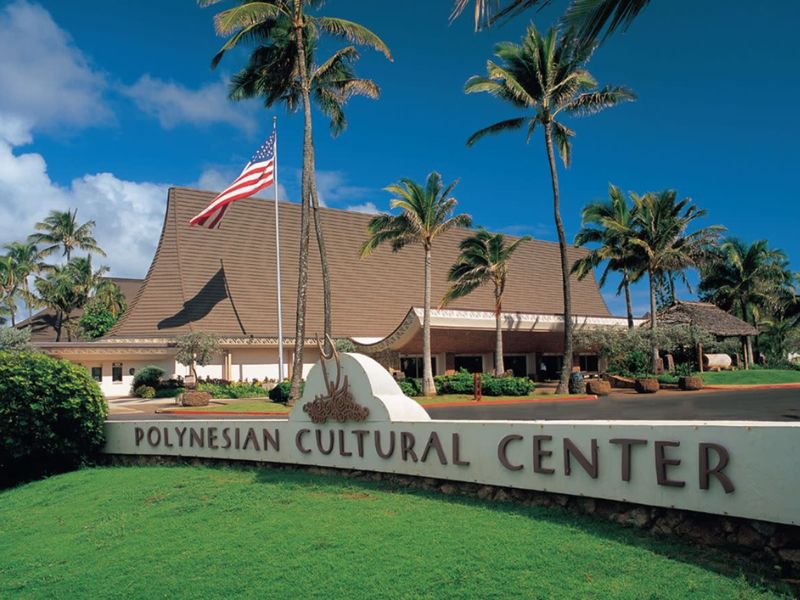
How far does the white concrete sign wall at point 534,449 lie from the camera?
5523 mm

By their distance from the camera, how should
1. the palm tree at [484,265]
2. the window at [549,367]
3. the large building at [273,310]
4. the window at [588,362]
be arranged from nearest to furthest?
the palm tree at [484,265], the large building at [273,310], the window at [549,367], the window at [588,362]

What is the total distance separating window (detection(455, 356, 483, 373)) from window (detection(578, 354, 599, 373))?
10.8 meters

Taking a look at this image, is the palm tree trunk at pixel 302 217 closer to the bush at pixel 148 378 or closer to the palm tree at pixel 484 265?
the palm tree at pixel 484 265

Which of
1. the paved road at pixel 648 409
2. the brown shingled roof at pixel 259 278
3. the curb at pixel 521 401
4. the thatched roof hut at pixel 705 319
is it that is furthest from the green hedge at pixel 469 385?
the thatched roof hut at pixel 705 319

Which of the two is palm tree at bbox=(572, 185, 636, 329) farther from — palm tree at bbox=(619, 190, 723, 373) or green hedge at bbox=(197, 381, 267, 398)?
green hedge at bbox=(197, 381, 267, 398)

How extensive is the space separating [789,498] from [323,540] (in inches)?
170

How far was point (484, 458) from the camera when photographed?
25.8ft

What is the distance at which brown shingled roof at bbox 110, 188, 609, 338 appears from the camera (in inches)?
1490

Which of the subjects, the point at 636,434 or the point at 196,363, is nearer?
the point at 636,434

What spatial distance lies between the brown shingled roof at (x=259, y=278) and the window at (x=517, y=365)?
171 inches

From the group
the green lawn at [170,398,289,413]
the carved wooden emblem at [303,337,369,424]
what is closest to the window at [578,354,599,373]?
the green lawn at [170,398,289,413]

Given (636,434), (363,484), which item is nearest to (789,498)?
(636,434)

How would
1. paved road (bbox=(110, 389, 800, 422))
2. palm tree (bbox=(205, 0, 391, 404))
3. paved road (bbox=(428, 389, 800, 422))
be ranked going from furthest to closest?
palm tree (bbox=(205, 0, 391, 404)), paved road (bbox=(110, 389, 800, 422)), paved road (bbox=(428, 389, 800, 422))

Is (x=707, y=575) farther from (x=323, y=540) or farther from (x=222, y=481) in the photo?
(x=222, y=481)
